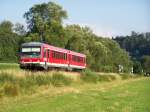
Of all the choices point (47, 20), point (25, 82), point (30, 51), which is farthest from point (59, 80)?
point (47, 20)

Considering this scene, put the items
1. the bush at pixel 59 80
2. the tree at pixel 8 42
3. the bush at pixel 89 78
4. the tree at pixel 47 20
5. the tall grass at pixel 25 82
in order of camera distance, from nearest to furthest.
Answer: the tall grass at pixel 25 82 < the bush at pixel 59 80 < the bush at pixel 89 78 < the tree at pixel 47 20 < the tree at pixel 8 42

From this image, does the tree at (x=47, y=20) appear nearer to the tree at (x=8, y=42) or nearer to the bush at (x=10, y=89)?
the tree at (x=8, y=42)

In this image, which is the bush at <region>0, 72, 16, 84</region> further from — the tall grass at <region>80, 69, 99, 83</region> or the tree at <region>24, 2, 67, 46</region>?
the tree at <region>24, 2, 67, 46</region>

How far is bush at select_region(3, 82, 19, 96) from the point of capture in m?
21.5

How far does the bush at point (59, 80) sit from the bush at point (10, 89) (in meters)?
7.22

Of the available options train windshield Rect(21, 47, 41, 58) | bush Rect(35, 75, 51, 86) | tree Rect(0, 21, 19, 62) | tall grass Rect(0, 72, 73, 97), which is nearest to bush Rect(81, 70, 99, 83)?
train windshield Rect(21, 47, 41, 58)

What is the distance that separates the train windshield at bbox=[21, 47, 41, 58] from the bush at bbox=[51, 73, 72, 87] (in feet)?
23.7

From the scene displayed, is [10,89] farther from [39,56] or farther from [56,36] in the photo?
[56,36]

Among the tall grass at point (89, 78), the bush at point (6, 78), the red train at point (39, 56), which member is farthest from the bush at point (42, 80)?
the tall grass at point (89, 78)

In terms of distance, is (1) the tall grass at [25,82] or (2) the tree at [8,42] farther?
(2) the tree at [8,42]

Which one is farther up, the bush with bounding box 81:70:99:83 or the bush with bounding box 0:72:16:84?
the bush with bounding box 0:72:16:84

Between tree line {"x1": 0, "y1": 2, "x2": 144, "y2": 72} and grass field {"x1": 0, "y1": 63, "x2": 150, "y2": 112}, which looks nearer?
grass field {"x1": 0, "y1": 63, "x2": 150, "y2": 112}

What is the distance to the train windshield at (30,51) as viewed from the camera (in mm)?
39941

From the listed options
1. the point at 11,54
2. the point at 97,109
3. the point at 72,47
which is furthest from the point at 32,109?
the point at 11,54
